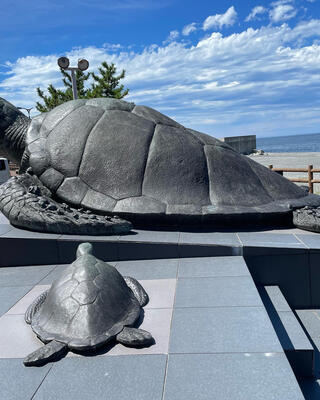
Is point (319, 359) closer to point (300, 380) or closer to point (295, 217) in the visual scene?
point (300, 380)

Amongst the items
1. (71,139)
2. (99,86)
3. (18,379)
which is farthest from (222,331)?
(99,86)

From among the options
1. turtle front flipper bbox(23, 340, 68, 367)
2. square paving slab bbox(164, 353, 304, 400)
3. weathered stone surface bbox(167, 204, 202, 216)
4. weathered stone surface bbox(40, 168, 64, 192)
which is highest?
weathered stone surface bbox(40, 168, 64, 192)

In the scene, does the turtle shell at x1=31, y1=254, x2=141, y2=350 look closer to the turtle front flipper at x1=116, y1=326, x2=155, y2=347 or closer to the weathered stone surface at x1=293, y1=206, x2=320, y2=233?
the turtle front flipper at x1=116, y1=326, x2=155, y2=347

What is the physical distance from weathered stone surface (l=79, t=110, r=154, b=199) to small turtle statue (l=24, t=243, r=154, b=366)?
5.74 ft

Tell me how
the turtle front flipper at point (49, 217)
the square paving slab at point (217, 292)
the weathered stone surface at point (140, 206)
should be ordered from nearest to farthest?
the square paving slab at point (217, 292), the turtle front flipper at point (49, 217), the weathered stone surface at point (140, 206)

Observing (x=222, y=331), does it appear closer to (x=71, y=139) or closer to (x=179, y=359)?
(x=179, y=359)

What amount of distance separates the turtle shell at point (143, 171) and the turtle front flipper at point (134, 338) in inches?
78.6

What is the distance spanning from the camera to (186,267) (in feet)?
12.2

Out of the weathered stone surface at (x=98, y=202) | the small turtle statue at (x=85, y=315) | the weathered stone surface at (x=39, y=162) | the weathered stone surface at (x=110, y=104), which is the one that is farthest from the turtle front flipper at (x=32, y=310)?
the weathered stone surface at (x=110, y=104)

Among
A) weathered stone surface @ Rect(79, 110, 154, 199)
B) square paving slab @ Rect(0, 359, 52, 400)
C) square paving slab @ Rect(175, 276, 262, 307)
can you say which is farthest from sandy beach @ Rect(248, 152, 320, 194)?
square paving slab @ Rect(0, 359, 52, 400)

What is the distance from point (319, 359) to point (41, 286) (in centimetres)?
251

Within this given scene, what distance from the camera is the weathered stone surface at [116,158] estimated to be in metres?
4.38

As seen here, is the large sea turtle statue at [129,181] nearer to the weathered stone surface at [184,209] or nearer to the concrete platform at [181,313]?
the weathered stone surface at [184,209]

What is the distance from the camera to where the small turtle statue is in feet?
7.48
